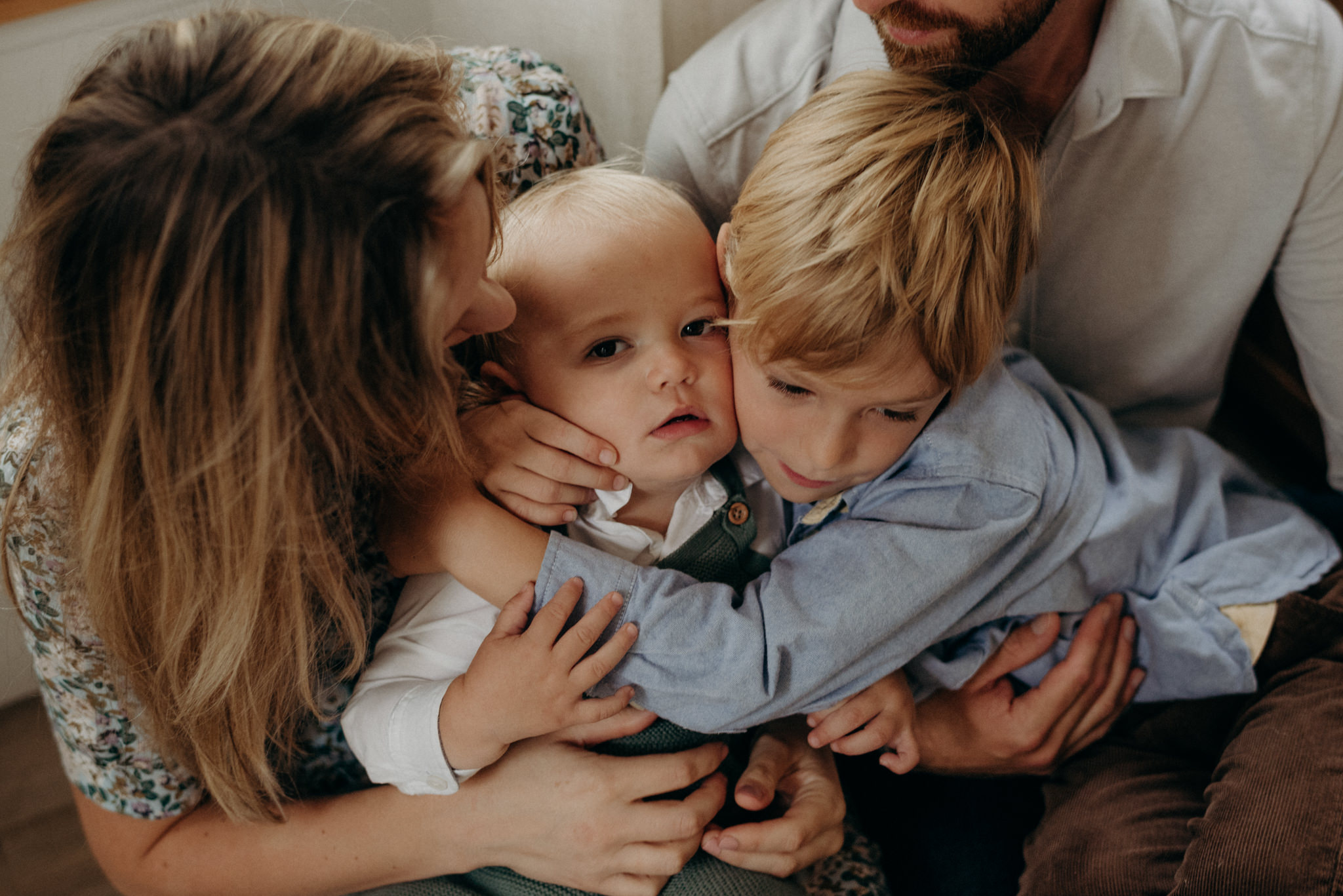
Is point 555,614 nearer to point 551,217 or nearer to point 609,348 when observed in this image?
point 609,348

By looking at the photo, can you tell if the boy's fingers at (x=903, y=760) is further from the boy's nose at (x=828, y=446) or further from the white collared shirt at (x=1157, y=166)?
the white collared shirt at (x=1157, y=166)

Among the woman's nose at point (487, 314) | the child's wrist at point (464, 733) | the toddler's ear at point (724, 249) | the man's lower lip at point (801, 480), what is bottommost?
the child's wrist at point (464, 733)

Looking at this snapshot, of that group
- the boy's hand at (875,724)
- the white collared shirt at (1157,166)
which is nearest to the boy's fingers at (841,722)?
the boy's hand at (875,724)

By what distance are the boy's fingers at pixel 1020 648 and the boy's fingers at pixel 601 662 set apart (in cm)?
49

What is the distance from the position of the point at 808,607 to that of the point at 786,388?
8.2 inches

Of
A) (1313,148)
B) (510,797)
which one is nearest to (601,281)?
(510,797)

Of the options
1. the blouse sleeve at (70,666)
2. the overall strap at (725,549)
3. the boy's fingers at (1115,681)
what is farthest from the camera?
the boy's fingers at (1115,681)

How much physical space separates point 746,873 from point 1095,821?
1.39 feet

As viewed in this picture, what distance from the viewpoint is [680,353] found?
92 centimetres

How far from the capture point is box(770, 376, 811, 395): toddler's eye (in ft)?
2.95

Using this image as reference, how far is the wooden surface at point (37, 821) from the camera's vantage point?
1.33 meters

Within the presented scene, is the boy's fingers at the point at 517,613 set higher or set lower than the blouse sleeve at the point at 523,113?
lower

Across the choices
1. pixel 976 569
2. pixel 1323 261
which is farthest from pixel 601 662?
pixel 1323 261

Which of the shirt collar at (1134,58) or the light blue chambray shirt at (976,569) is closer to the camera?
the light blue chambray shirt at (976,569)
